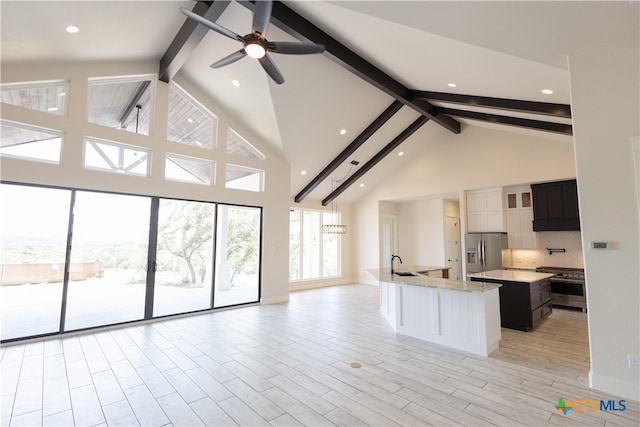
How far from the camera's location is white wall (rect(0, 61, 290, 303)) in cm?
441

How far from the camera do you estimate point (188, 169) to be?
609cm

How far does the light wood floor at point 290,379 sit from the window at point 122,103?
3.61 metres

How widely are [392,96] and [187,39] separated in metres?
3.76

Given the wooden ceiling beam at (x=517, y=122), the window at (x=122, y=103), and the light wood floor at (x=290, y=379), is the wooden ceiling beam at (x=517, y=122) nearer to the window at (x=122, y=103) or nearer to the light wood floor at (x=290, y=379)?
the light wood floor at (x=290, y=379)

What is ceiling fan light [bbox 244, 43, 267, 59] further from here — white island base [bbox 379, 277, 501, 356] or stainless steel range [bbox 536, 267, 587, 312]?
stainless steel range [bbox 536, 267, 587, 312]

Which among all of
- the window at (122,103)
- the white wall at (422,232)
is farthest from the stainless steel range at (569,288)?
the window at (122,103)

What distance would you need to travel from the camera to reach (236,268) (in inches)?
263

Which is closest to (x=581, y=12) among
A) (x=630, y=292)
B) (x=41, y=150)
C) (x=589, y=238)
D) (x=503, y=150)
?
(x=589, y=238)

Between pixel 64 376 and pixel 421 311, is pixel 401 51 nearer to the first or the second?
pixel 421 311

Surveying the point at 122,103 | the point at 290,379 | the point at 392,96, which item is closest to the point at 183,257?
the point at 122,103

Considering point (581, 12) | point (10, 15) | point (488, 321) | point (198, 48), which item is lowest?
point (488, 321)

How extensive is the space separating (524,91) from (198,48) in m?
5.24

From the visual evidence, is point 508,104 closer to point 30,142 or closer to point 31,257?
point 30,142
